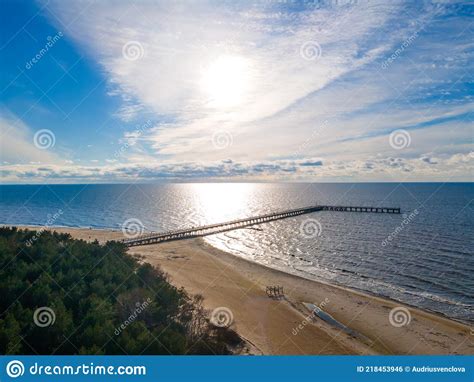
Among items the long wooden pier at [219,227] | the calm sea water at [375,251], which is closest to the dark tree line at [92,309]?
the calm sea water at [375,251]

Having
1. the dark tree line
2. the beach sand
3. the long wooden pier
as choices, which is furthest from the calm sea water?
the dark tree line

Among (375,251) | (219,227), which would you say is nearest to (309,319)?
(375,251)

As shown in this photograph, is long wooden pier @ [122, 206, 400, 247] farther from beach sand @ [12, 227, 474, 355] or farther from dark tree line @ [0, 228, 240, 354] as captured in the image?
dark tree line @ [0, 228, 240, 354]

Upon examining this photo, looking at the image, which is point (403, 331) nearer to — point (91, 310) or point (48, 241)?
point (91, 310)

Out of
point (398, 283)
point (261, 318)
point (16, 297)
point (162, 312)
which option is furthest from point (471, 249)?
point (16, 297)

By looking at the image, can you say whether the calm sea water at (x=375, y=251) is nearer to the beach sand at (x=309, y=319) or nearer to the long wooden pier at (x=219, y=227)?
the beach sand at (x=309, y=319)

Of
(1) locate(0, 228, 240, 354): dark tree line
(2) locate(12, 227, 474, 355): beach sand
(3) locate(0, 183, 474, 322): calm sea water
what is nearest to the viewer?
(1) locate(0, 228, 240, 354): dark tree line
